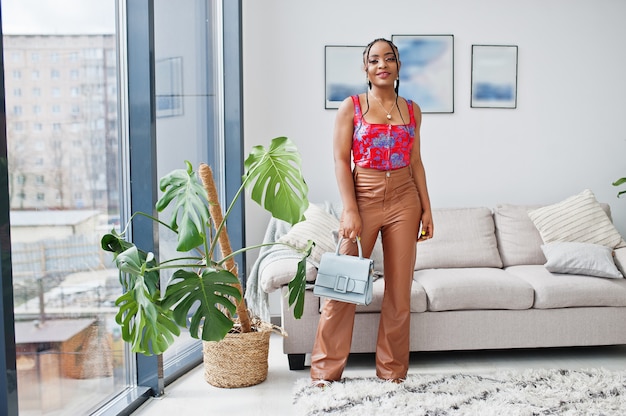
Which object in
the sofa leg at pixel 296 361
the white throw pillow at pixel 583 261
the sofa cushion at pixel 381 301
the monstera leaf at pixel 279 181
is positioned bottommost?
the sofa leg at pixel 296 361

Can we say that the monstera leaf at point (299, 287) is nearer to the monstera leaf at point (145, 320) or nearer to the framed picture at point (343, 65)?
the monstera leaf at point (145, 320)

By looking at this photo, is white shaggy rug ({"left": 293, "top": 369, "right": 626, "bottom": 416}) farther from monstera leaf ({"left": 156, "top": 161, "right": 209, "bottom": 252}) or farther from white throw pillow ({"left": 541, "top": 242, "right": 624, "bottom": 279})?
monstera leaf ({"left": 156, "top": 161, "right": 209, "bottom": 252})

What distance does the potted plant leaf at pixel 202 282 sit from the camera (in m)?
2.31

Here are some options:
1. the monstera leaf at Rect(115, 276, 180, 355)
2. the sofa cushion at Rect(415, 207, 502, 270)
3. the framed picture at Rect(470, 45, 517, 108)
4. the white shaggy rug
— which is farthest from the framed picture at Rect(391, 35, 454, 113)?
the monstera leaf at Rect(115, 276, 180, 355)

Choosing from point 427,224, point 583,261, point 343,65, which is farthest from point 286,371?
point 343,65

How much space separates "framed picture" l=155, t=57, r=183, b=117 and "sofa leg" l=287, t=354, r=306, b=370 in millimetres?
1326

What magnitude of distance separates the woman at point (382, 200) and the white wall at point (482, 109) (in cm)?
139

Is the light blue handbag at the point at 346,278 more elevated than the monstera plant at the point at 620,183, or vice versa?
the monstera plant at the point at 620,183

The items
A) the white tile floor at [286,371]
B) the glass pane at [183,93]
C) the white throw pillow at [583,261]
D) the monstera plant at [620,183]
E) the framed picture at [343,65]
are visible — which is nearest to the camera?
the white tile floor at [286,371]

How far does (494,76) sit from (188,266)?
268 centimetres

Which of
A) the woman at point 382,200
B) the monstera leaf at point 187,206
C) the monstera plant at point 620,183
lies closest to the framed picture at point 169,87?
the monstera leaf at point 187,206

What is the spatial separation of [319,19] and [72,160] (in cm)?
242

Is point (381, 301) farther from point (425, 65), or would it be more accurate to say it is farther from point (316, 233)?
point (425, 65)

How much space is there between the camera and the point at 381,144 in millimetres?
2924
